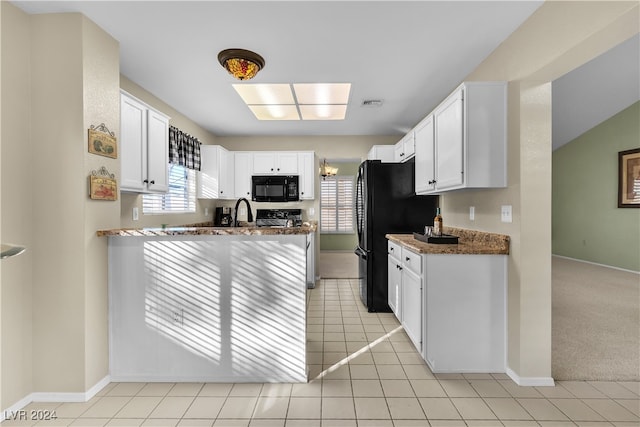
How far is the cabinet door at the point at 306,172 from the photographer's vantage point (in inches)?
186

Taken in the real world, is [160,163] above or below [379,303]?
above

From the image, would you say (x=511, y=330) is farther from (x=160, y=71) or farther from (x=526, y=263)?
(x=160, y=71)

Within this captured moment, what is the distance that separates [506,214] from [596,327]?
195 cm

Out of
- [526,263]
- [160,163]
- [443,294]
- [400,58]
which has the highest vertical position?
[400,58]

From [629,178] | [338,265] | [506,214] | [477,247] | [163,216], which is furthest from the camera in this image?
[338,265]

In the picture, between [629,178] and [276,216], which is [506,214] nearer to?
[276,216]

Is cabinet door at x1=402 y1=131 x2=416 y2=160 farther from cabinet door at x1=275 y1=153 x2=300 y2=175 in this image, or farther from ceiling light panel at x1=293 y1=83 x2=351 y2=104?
cabinet door at x1=275 y1=153 x2=300 y2=175

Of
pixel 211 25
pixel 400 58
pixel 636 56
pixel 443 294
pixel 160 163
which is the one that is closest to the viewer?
pixel 211 25

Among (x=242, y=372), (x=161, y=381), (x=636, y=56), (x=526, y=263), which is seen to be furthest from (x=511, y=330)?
(x=636, y=56)

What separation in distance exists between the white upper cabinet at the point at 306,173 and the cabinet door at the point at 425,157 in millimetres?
1962

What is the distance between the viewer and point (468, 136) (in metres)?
2.20

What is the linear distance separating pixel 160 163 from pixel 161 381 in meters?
1.76

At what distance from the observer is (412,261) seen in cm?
249

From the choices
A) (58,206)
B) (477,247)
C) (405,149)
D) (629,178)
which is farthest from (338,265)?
(629,178)
